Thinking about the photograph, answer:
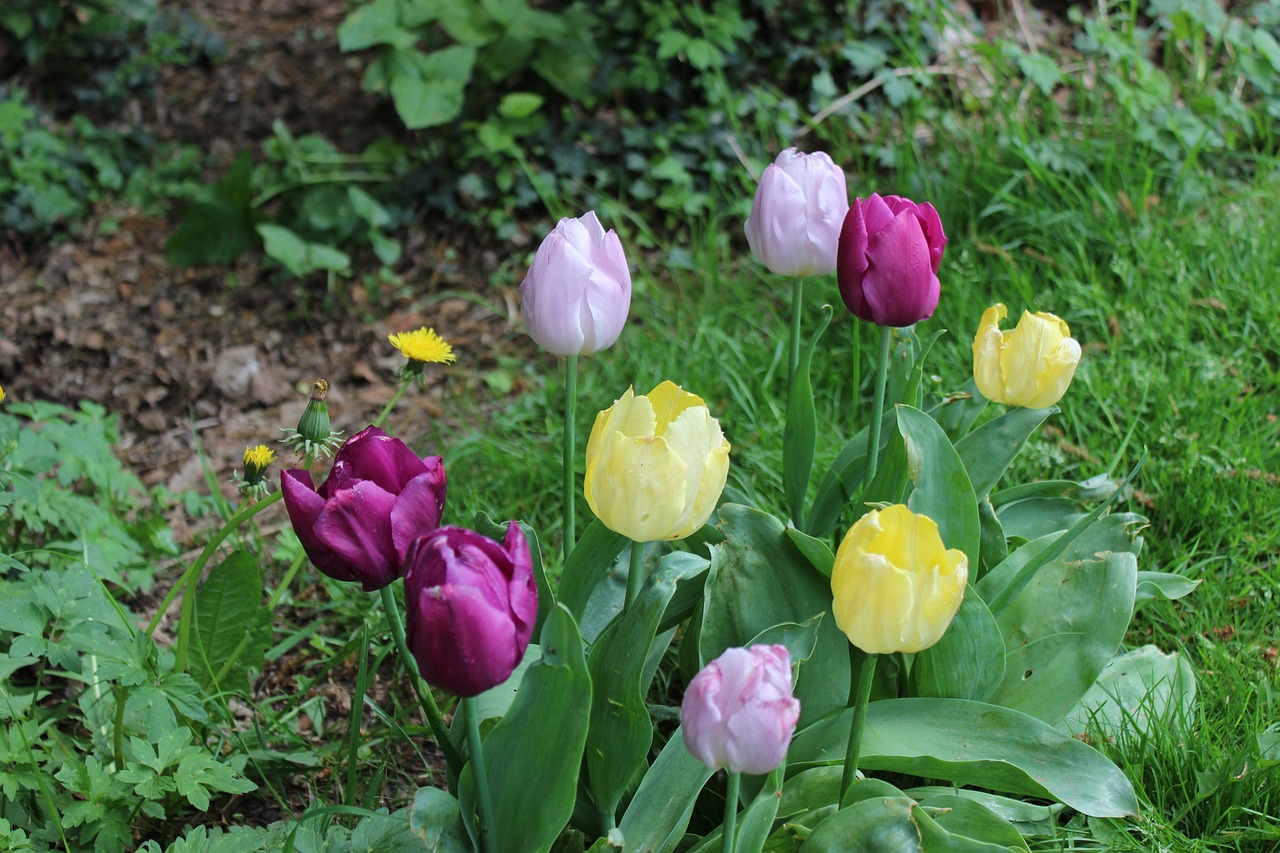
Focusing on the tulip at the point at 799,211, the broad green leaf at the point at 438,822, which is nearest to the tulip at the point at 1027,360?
the tulip at the point at 799,211

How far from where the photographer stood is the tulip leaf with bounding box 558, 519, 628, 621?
128 centimetres

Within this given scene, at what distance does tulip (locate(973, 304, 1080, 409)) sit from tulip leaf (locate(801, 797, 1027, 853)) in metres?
0.53

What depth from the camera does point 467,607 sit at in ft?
3.03

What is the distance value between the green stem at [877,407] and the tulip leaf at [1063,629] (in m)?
0.25

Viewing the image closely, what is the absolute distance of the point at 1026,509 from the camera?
5.59 ft

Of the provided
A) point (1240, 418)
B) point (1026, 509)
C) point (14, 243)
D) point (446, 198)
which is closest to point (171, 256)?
point (14, 243)

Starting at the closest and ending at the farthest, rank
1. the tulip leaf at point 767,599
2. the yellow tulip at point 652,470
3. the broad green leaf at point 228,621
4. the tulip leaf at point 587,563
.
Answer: the yellow tulip at point 652,470, the tulip leaf at point 587,563, the tulip leaf at point 767,599, the broad green leaf at point 228,621

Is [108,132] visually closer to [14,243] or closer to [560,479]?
[14,243]

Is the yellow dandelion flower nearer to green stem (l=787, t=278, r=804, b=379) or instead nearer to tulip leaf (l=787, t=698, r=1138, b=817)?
green stem (l=787, t=278, r=804, b=379)

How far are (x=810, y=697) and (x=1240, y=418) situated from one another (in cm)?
120

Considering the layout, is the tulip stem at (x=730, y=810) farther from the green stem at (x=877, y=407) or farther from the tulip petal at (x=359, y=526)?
the green stem at (x=877, y=407)

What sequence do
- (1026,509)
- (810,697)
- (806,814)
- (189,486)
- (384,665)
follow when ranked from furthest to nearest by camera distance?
(189,486) < (384,665) < (1026,509) < (810,697) < (806,814)

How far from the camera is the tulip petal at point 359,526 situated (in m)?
1.06

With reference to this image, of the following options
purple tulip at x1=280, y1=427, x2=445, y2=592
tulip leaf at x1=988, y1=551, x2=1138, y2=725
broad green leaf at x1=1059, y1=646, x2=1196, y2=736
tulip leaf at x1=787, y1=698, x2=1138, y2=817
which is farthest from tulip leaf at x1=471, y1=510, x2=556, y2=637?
broad green leaf at x1=1059, y1=646, x2=1196, y2=736
